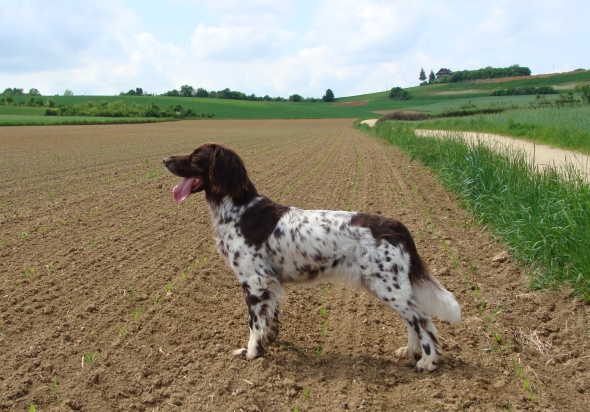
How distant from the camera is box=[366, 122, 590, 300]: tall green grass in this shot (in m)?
5.62

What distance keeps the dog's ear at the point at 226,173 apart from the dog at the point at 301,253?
0.01m

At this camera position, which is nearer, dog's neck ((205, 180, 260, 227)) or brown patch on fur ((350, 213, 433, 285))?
brown patch on fur ((350, 213, 433, 285))

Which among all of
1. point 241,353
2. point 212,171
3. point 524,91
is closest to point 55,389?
point 241,353

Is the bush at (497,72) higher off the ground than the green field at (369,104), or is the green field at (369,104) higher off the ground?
the bush at (497,72)

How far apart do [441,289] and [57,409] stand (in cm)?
342

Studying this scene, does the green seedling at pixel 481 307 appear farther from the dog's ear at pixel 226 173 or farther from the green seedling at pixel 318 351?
the dog's ear at pixel 226 173

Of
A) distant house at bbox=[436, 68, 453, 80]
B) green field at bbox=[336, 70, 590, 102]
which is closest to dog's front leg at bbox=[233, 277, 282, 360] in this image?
green field at bbox=[336, 70, 590, 102]

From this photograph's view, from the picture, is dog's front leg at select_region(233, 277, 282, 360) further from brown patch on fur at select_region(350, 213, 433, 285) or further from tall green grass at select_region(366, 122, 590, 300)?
tall green grass at select_region(366, 122, 590, 300)

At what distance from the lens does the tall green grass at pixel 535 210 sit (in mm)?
5617

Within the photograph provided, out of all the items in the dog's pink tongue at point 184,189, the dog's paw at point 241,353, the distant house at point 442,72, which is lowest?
the dog's paw at point 241,353

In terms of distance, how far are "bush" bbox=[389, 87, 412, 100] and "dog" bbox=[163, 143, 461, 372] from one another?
4883 inches

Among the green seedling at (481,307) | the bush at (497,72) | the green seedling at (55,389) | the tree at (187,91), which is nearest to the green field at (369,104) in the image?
the bush at (497,72)

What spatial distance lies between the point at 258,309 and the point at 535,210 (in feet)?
15.1

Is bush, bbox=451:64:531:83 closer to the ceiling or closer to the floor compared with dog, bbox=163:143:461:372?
closer to the ceiling
